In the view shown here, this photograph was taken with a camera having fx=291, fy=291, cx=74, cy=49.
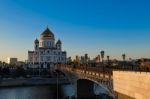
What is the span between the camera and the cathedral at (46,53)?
154250 mm

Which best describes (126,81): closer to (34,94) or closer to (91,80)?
(91,80)

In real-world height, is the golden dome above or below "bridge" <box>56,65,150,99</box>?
above

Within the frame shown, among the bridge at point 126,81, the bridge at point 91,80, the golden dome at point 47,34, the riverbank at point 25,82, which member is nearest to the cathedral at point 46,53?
the golden dome at point 47,34

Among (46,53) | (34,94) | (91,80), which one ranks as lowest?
(34,94)

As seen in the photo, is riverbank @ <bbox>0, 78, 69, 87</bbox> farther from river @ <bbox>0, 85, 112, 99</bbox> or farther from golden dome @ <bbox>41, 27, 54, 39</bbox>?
golden dome @ <bbox>41, 27, 54, 39</bbox>

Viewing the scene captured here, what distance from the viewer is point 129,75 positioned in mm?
26000

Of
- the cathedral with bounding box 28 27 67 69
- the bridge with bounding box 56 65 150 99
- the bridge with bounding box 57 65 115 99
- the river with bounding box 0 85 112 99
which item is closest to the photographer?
the bridge with bounding box 56 65 150 99

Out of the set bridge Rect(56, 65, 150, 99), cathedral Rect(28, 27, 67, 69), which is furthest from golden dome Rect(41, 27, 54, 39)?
bridge Rect(56, 65, 150, 99)

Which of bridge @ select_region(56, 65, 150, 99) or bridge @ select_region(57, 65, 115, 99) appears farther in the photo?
bridge @ select_region(57, 65, 115, 99)

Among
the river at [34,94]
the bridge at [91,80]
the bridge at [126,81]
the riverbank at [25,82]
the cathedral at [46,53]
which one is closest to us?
the bridge at [126,81]

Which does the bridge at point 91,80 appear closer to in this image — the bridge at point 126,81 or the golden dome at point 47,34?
the bridge at point 126,81

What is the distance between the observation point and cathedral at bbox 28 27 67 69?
154m

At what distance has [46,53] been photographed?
154625mm

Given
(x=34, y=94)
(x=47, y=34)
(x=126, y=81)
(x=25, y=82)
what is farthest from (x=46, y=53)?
(x=126, y=81)
